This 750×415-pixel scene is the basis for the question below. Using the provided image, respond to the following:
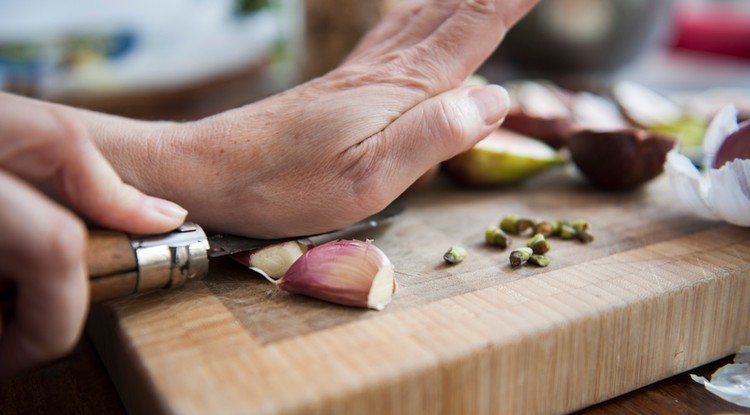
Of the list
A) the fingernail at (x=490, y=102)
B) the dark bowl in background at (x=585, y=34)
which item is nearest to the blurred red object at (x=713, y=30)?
the dark bowl in background at (x=585, y=34)

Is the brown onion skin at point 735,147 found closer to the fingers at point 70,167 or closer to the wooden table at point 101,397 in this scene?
the wooden table at point 101,397

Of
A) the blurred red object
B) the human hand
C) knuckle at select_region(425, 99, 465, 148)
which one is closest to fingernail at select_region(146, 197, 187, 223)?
the human hand

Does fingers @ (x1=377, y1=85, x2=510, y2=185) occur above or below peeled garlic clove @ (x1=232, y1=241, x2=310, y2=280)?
above

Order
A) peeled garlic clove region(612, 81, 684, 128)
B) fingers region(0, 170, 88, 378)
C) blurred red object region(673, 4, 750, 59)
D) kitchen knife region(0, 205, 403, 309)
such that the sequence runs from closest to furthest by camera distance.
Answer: fingers region(0, 170, 88, 378)
kitchen knife region(0, 205, 403, 309)
peeled garlic clove region(612, 81, 684, 128)
blurred red object region(673, 4, 750, 59)

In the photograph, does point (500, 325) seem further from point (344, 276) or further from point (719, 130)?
point (719, 130)

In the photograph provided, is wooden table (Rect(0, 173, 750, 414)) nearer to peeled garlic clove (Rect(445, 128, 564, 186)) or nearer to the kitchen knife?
the kitchen knife

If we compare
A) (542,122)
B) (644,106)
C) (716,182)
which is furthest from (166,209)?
(644,106)

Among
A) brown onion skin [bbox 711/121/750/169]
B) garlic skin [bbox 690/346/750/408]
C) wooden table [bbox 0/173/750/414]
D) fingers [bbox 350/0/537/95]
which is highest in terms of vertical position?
fingers [bbox 350/0/537/95]

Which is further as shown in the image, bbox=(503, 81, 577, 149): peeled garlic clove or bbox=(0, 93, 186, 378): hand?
bbox=(503, 81, 577, 149): peeled garlic clove
